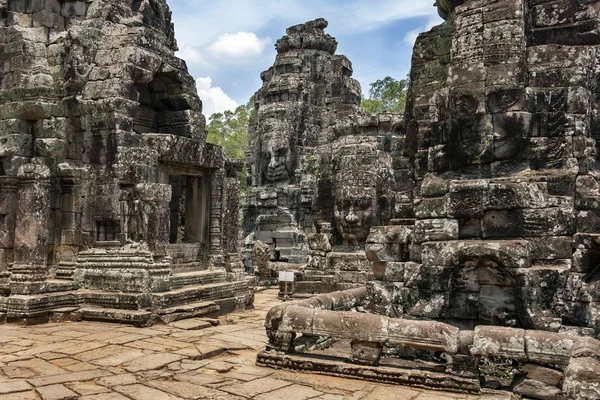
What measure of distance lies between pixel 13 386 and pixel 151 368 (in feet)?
4.62

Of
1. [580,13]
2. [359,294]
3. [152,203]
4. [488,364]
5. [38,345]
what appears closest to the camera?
[488,364]

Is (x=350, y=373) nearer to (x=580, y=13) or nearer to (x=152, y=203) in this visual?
(x=580, y=13)

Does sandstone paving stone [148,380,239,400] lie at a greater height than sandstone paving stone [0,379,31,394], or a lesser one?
lesser

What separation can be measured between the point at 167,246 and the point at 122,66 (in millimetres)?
3521

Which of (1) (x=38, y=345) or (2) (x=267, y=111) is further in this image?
(2) (x=267, y=111)

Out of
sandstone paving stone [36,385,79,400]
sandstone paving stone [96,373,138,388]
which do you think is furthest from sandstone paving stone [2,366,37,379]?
sandstone paving stone [96,373,138,388]

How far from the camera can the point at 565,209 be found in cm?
550

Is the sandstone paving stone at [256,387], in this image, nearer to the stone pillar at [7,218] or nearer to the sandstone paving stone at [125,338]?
the sandstone paving stone at [125,338]

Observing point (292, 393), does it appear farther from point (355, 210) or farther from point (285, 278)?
point (285, 278)

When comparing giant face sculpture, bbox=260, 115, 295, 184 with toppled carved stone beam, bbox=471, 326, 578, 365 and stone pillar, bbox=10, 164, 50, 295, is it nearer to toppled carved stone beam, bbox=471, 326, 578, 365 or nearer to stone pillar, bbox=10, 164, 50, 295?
stone pillar, bbox=10, 164, 50, 295

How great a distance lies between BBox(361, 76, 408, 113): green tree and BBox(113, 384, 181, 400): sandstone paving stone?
33.9m

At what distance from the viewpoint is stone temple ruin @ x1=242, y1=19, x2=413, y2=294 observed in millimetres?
12742

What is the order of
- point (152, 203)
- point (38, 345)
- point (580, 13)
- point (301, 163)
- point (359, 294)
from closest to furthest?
point (580, 13)
point (38, 345)
point (359, 294)
point (152, 203)
point (301, 163)

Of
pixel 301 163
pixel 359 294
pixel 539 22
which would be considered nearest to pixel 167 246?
pixel 359 294
